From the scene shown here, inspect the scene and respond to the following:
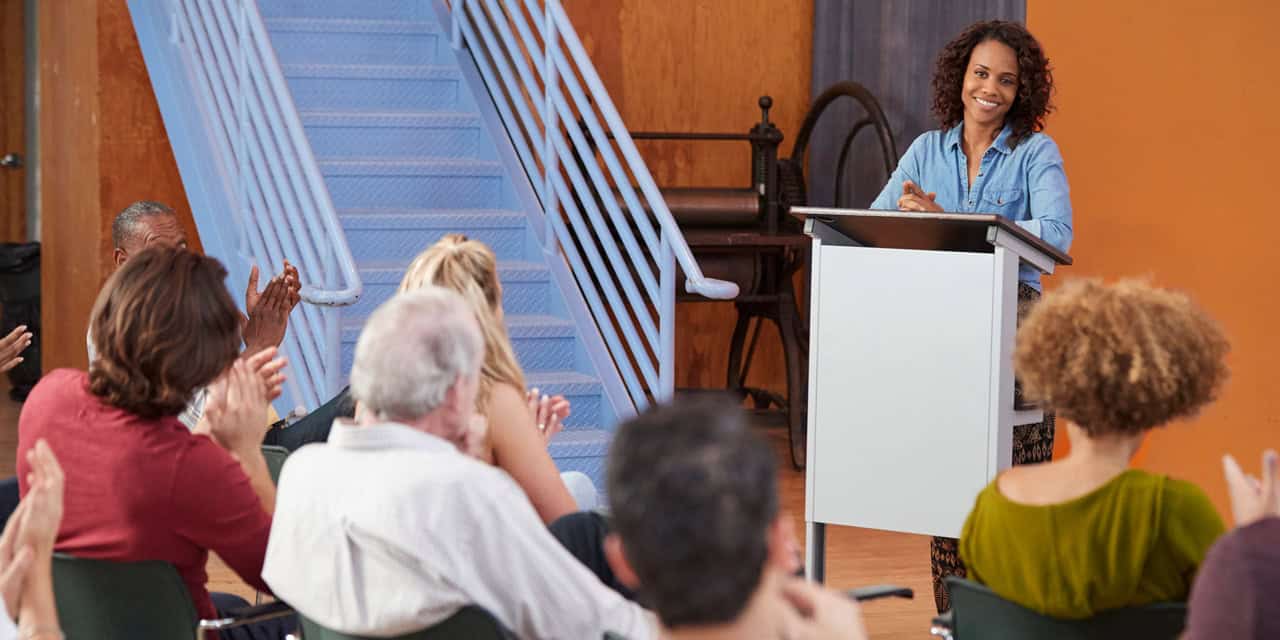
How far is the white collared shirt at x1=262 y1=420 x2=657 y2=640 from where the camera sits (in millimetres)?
1913

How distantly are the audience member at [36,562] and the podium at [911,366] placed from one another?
1776mm

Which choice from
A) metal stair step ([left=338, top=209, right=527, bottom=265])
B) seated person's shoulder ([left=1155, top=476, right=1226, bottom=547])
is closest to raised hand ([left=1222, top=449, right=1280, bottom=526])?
seated person's shoulder ([left=1155, top=476, right=1226, bottom=547])

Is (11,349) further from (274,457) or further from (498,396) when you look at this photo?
(498,396)

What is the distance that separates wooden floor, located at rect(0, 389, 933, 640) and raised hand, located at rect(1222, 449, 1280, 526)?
7.39 ft

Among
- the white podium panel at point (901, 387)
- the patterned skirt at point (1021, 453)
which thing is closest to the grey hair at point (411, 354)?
the white podium panel at point (901, 387)

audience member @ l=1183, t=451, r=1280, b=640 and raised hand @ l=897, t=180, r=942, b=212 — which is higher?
raised hand @ l=897, t=180, r=942, b=212

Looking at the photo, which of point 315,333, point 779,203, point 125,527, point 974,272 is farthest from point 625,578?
point 779,203

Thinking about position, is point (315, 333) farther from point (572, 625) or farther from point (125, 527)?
point (572, 625)

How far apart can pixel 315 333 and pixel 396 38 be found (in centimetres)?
175

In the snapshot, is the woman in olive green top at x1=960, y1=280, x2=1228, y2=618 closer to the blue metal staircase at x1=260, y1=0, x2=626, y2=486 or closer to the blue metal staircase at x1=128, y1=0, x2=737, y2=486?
the blue metal staircase at x1=128, y1=0, x2=737, y2=486

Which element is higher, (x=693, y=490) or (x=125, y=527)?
(x=693, y=490)

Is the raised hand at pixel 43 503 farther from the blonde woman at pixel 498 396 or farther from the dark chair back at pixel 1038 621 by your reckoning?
the dark chair back at pixel 1038 621

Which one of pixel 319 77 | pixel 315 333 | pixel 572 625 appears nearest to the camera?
pixel 572 625

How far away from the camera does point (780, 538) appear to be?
1379mm
